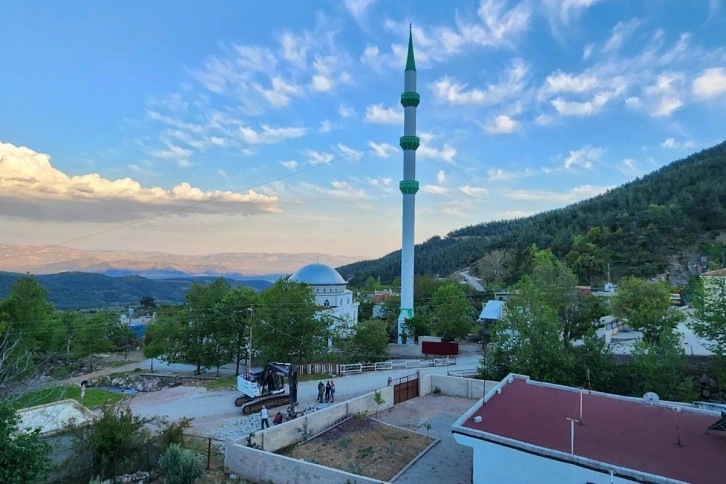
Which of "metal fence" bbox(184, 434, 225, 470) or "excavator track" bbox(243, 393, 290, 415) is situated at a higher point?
"excavator track" bbox(243, 393, 290, 415)

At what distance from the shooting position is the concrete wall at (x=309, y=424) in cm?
1418

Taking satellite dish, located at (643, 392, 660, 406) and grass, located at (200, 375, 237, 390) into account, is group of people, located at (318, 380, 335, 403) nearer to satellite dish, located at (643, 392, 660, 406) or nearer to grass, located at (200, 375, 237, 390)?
grass, located at (200, 375, 237, 390)

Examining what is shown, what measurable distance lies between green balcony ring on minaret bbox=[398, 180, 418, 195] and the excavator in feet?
90.7

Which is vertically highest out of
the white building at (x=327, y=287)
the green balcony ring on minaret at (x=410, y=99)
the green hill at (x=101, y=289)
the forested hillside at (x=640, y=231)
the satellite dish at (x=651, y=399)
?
the green balcony ring on minaret at (x=410, y=99)

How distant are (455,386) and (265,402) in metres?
9.81

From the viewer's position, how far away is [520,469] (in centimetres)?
1064

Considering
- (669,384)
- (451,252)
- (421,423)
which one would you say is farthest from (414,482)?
(451,252)

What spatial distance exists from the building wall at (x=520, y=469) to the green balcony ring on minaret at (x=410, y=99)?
38397 millimetres

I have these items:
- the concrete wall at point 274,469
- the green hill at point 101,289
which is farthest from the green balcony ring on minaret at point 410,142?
the green hill at point 101,289

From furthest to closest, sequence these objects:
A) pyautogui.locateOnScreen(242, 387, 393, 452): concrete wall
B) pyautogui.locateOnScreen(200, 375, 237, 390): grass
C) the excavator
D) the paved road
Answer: pyautogui.locateOnScreen(200, 375, 237, 390): grass → the excavator → the paved road → pyautogui.locateOnScreen(242, 387, 393, 452): concrete wall

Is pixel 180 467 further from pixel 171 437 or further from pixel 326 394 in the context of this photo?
pixel 326 394

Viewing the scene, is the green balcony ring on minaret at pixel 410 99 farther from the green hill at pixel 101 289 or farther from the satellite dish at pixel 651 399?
the green hill at pixel 101 289

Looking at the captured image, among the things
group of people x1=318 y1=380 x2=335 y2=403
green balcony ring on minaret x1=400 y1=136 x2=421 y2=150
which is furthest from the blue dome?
group of people x1=318 y1=380 x2=335 y2=403

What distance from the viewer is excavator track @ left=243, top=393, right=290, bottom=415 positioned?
18391 millimetres
